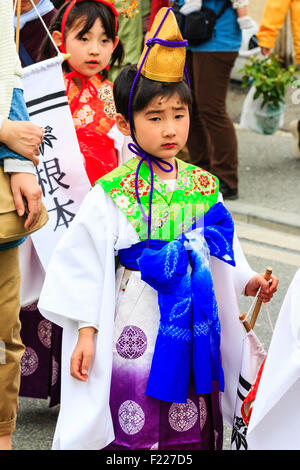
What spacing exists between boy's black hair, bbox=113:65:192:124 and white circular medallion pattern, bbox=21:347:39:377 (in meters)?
1.34

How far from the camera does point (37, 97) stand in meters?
3.99

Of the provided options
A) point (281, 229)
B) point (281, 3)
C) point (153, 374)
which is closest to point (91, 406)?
point (153, 374)

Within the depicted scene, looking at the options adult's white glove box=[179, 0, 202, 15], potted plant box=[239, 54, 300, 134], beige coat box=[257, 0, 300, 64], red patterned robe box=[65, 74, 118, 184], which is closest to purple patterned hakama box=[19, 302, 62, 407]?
red patterned robe box=[65, 74, 118, 184]

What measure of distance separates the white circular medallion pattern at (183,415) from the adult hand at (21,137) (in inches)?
35.3

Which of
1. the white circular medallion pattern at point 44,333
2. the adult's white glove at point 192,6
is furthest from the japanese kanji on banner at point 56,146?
the adult's white glove at point 192,6

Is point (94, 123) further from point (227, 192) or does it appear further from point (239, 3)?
point (227, 192)

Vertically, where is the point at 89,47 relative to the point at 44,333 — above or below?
above

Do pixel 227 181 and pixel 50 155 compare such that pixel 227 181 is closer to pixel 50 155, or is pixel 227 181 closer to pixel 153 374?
pixel 50 155

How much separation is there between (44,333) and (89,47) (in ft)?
3.96

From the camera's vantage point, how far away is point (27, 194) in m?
2.95

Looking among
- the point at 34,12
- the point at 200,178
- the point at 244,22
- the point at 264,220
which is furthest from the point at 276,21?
the point at 200,178

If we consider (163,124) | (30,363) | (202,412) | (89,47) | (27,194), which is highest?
(163,124)

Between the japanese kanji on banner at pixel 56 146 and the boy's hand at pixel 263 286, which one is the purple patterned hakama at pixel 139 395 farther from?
the japanese kanji on banner at pixel 56 146

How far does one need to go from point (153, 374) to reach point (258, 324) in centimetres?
218
